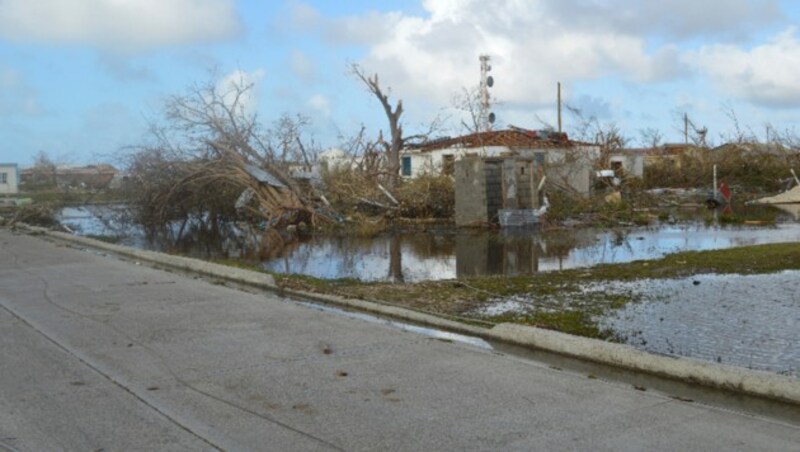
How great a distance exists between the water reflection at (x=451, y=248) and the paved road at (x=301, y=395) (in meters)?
5.76

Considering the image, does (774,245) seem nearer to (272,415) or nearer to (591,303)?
(591,303)

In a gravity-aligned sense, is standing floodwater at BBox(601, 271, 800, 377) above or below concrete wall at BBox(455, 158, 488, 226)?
below

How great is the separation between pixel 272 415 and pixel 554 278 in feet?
25.6

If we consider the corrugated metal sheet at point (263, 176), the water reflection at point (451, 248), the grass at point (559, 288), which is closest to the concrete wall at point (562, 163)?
the corrugated metal sheet at point (263, 176)

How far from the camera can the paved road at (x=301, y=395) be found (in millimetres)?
4988

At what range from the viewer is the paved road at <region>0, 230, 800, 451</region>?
16.4ft

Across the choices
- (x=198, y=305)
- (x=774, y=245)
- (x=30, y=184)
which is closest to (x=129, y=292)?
(x=198, y=305)

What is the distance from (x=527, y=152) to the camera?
131ft

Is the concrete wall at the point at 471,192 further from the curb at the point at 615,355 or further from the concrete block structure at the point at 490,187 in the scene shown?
the curb at the point at 615,355

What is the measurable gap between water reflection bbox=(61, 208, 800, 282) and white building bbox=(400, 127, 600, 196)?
834cm

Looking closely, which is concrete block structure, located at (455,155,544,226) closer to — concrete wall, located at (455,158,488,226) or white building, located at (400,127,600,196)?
→ concrete wall, located at (455,158,488,226)

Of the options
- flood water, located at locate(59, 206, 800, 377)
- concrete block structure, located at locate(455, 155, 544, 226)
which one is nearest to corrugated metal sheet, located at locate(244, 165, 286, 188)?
flood water, located at locate(59, 206, 800, 377)

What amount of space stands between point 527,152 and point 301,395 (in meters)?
34.9

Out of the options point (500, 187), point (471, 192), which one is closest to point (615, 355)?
point (471, 192)
